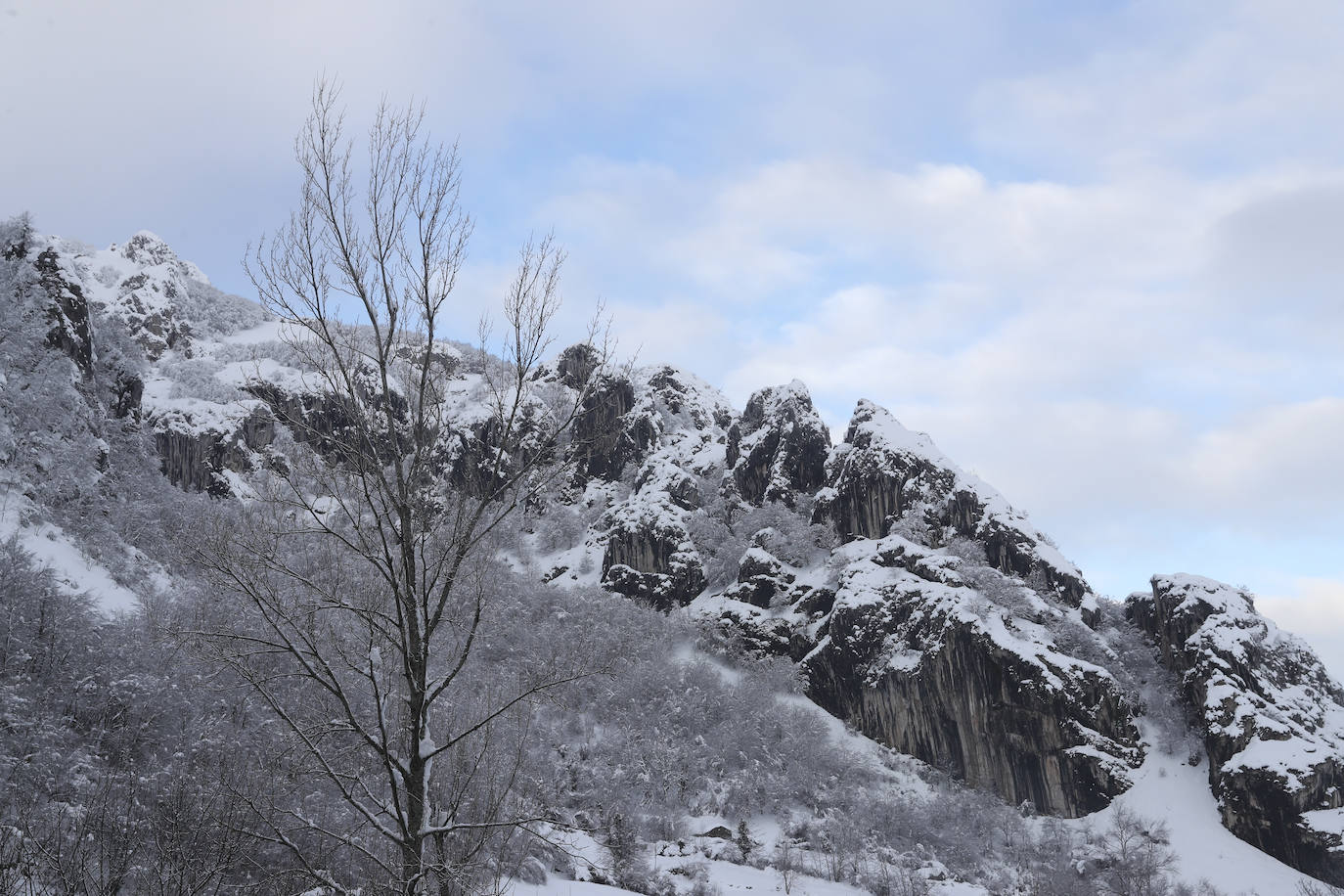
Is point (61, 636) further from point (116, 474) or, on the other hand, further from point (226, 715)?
point (116, 474)

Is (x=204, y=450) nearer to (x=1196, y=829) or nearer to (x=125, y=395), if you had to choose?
(x=125, y=395)

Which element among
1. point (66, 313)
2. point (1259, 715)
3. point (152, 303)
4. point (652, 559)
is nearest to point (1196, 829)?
point (1259, 715)

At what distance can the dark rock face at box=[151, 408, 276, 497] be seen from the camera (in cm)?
7575

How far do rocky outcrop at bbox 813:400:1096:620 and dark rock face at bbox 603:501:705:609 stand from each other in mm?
14397

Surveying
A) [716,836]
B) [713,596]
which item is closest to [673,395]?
[713,596]

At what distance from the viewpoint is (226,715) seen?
32188mm

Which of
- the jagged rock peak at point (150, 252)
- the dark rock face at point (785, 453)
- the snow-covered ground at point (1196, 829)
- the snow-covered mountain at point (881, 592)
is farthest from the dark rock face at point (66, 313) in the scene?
the jagged rock peak at point (150, 252)

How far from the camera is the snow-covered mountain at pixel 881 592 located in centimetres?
4762

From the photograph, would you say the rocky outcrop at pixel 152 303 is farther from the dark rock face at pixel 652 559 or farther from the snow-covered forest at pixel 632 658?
the dark rock face at pixel 652 559

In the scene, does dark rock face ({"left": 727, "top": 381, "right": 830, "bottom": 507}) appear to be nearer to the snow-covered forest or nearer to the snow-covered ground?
the snow-covered forest

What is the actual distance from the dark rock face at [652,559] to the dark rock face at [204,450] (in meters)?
35.8

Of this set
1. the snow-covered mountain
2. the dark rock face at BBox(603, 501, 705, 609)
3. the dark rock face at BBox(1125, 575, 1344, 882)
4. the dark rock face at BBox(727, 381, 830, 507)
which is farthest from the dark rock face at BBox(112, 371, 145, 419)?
the dark rock face at BBox(1125, 575, 1344, 882)

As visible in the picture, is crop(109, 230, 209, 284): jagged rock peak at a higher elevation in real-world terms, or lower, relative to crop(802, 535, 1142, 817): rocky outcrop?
higher

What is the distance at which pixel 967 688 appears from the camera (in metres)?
59.6
